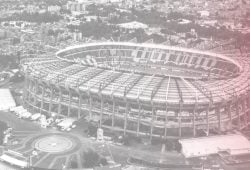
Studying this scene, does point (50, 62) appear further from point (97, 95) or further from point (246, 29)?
point (246, 29)

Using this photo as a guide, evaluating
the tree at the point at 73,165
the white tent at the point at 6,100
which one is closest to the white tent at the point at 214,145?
the tree at the point at 73,165

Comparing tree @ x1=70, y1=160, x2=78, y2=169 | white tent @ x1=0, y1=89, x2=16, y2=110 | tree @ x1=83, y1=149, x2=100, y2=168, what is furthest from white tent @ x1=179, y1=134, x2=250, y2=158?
white tent @ x1=0, y1=89, x2=16, y2=110

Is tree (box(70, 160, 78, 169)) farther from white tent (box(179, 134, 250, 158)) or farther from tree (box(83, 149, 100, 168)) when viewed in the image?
white tent (box(179, 134, 250, 158))

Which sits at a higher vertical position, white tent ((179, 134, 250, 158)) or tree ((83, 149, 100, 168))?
white tent ((179, 134, 250, 158))

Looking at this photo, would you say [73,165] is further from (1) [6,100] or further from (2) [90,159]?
(1) [6,100]

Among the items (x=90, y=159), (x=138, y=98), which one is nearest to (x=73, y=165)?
(x=90, y=159)

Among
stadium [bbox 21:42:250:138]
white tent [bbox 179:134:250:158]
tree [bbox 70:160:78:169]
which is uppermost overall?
stadium [bbox 21:42:250:138]

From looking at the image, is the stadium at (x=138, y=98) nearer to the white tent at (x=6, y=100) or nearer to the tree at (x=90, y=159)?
the white tent at (x=6, y=100)
